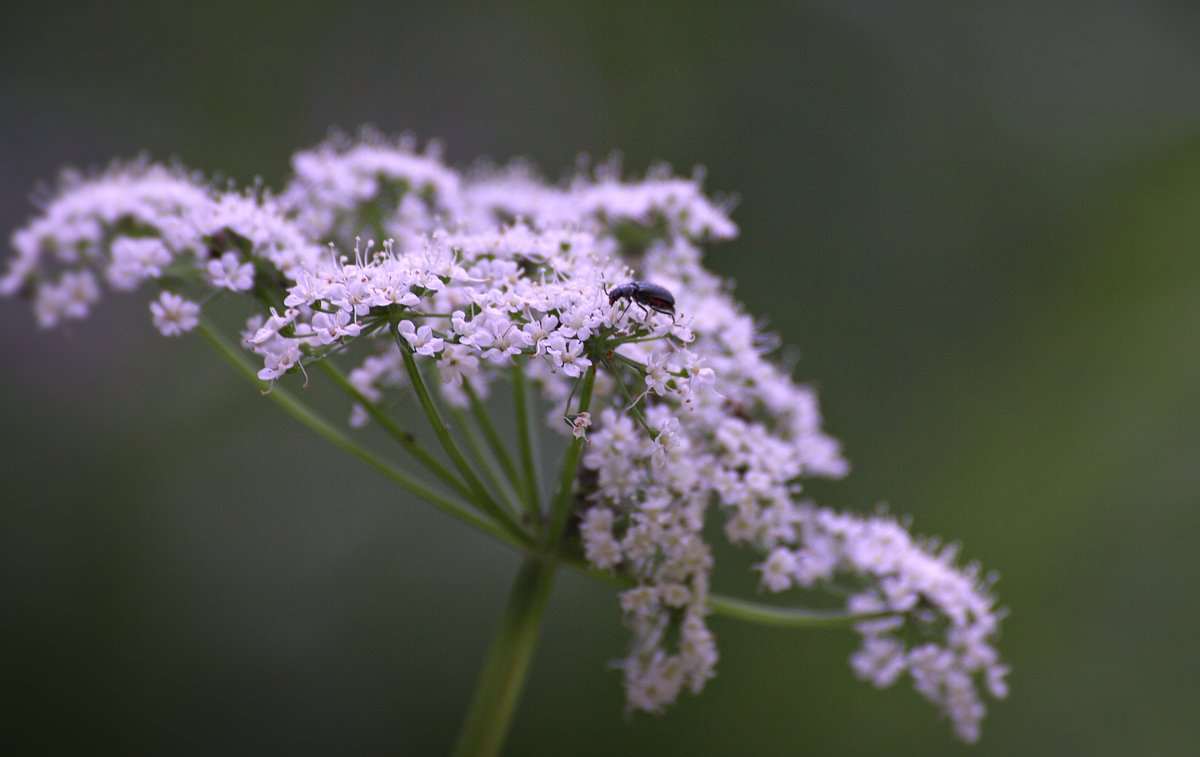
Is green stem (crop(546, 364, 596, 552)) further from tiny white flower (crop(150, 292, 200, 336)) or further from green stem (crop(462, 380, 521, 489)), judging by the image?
tiny white flower (crop(150, 292, 200, 336))

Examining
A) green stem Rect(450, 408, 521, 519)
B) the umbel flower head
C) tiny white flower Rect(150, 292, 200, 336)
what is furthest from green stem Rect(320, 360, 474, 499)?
tiny white flower Rect(150, 292, 200, 336)

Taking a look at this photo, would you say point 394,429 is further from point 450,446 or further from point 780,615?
point 780,615

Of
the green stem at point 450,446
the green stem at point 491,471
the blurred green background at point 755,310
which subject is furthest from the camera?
the blurred green background at point 755,310

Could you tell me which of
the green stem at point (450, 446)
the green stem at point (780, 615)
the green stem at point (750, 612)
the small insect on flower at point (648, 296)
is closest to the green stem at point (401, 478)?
the green stem at point (450, 446)

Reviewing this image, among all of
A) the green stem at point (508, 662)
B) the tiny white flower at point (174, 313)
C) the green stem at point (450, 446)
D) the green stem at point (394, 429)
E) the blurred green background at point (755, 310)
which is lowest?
the green stem at point (508, 662)

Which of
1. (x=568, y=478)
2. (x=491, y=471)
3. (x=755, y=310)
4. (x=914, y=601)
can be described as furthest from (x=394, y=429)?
(x=755, y=310)

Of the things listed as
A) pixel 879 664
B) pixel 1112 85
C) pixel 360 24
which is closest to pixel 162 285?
pixel 879 664

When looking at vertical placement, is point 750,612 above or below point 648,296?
below

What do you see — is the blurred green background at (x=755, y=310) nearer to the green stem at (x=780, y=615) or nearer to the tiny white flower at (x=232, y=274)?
the green stem at (x=780, y=615)
